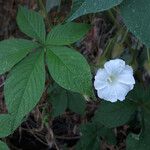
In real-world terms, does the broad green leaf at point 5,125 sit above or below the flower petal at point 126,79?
below

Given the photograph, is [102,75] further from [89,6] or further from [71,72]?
[89,6]

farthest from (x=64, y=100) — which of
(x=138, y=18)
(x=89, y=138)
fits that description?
(x=138, y=18)

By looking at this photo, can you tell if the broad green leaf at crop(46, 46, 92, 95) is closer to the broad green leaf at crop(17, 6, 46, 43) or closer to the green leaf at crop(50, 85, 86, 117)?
the broad green leaf at crop(17, 6, 46, 43)

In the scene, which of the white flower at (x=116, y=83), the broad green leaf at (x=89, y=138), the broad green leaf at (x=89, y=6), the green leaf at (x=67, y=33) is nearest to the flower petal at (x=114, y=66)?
the white flower at (x=116, y=83)

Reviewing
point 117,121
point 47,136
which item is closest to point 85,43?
point 47,136

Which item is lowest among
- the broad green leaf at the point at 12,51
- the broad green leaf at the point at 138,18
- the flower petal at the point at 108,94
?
the flower petal at the point at 108,94

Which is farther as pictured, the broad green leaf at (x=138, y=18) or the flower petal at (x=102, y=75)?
the flower petal at (x=102, y=75)

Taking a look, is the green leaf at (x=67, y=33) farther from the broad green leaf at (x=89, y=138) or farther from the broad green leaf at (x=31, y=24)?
the broad green leaf at (x=89, y=138)
